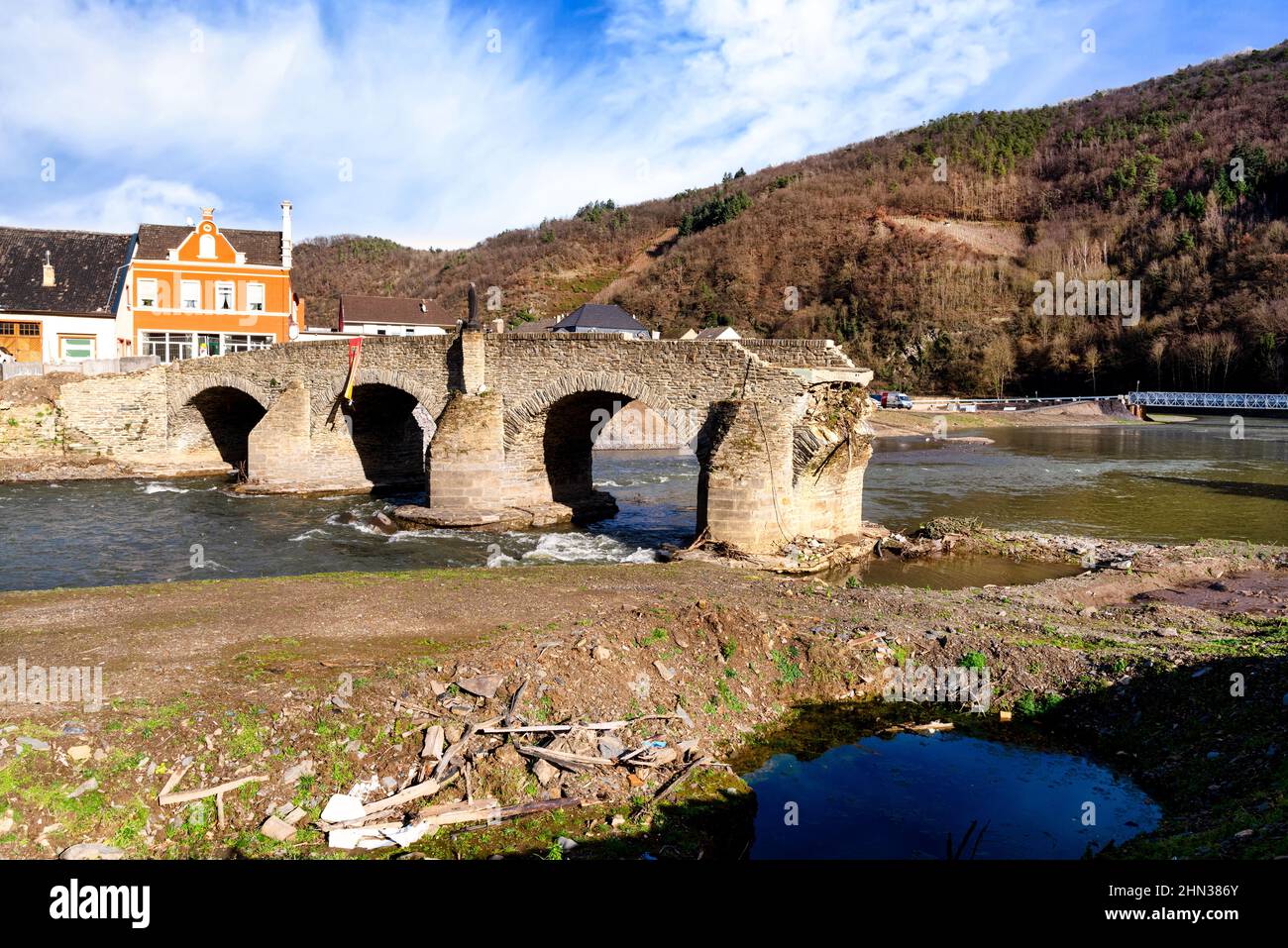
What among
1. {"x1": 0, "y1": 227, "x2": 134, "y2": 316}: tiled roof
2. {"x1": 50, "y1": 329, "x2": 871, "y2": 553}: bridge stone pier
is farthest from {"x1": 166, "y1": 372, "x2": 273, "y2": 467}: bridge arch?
{"x1": 0, "y1": 227, "x2": 134, "y2": 316}: tiled roof

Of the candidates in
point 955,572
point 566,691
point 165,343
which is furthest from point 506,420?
point 165,343

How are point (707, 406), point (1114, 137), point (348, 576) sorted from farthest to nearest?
point (1114, 137), point (707, 406), point (348, 576)

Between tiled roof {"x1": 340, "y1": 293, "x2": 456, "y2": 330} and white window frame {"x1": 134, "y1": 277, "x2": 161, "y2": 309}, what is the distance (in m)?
20.8

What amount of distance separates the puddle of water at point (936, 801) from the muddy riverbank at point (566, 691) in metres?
0.40

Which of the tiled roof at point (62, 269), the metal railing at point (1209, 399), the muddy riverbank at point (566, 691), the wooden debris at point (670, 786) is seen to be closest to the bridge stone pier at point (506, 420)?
the muddy riverbank at point (566, 691)

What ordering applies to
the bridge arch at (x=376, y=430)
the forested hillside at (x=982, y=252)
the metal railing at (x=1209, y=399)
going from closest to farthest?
the bridge arch at (x=376, y=430) < the metal railing at (x=1209, y=399) < the forested hillside at (x=982, y=252)

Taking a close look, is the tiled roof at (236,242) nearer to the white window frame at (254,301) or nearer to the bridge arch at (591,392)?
the white window frame at (254,301)

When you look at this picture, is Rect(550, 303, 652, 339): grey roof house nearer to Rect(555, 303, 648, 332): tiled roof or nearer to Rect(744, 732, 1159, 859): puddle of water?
Rect(555, 303, 648, 332): tiled roof

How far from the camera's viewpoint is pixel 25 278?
40.0m

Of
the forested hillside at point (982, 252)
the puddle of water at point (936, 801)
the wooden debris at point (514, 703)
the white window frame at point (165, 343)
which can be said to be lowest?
the puddle of water at point (936, 801)

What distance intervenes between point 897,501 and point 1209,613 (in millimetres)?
15634

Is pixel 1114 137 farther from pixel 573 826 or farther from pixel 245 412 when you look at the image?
pixel 573 826

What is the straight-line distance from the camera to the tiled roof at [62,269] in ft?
Result: 130

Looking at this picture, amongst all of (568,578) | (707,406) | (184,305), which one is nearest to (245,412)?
(184,305)
